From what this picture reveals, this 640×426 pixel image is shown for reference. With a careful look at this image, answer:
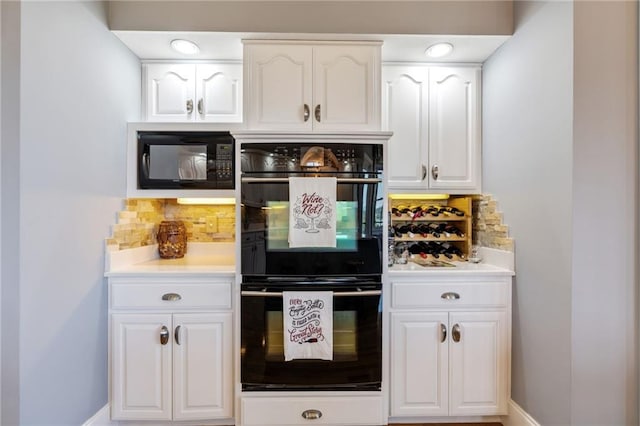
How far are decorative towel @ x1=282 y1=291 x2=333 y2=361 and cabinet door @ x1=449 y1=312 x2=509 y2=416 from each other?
29.0 inches

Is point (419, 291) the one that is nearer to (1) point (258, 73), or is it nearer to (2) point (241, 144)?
(2) point (241, 144)

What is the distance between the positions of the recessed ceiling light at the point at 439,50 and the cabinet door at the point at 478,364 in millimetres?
1618

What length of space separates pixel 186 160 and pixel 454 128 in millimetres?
1817

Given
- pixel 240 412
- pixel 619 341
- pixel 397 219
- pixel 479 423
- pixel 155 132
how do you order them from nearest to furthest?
pixel 619 341, pixel 240 412, pixel 479 423, pixel 155 132, pixel 397 219

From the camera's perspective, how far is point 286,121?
6.72 ft

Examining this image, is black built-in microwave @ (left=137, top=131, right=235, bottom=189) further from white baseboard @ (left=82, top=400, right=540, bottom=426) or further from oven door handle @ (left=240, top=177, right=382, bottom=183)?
white baseboard @ (left=82, top=400, right=540, bottom=426)

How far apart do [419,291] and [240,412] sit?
1.22 metres

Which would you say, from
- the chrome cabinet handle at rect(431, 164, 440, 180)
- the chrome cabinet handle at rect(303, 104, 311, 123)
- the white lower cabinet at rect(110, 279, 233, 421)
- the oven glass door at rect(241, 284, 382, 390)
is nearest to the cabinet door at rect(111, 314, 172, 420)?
the white lower cabinet at rect(110, 279, 233, 421)

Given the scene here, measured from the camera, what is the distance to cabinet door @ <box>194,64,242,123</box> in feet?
7.29

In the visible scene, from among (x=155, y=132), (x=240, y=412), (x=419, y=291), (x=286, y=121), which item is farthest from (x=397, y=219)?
(x=155, y=132)

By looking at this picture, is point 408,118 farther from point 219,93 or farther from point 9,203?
point 9,203

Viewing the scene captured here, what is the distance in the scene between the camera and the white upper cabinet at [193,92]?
2.22 meters

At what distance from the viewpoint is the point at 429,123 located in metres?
2.27

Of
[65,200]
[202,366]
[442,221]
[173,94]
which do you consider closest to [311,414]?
[202,366]
